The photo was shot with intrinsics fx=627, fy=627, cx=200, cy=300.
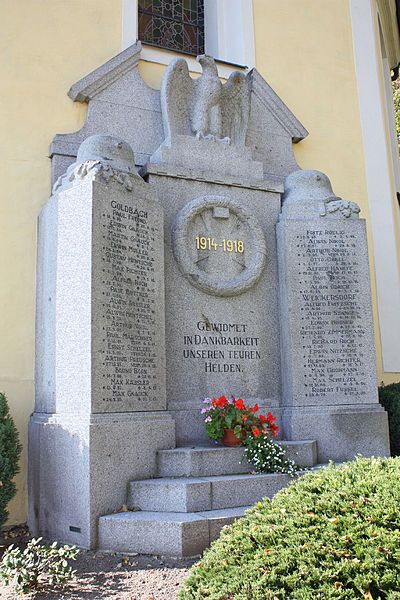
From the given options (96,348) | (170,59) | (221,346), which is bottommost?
(96,348)

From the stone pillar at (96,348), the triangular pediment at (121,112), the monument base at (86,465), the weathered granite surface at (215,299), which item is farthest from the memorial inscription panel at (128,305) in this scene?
the triangular pediment at (121,112)

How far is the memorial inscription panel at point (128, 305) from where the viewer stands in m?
5.62

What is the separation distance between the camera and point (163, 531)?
4738 mm

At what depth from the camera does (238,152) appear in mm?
7578

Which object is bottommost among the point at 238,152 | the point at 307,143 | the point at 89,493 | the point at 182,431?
the point at 89,493

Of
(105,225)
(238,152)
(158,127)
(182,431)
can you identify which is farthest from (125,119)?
(182,431)

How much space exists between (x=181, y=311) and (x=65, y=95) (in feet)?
10.1

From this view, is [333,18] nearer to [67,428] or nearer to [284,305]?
[284,305]

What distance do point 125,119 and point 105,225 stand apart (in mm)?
2149

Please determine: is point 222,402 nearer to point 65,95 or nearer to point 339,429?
point 339,429

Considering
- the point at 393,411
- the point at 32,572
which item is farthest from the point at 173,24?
the point at 32,572

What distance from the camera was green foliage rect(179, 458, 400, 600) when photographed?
101 inches

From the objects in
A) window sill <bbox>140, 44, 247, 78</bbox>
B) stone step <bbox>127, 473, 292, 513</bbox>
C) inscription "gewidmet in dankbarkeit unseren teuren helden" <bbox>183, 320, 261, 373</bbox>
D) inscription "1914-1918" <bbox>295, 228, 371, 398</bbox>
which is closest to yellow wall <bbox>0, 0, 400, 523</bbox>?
window sill <bbox>140, 44, 247, 78</bbox>

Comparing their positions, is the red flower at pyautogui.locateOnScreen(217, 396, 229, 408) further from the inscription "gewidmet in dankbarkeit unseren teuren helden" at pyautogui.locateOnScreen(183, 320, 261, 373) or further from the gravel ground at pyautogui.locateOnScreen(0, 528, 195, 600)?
the gravel ground at pyautogui.locateOnScreen(0, 528, 195, 600)
